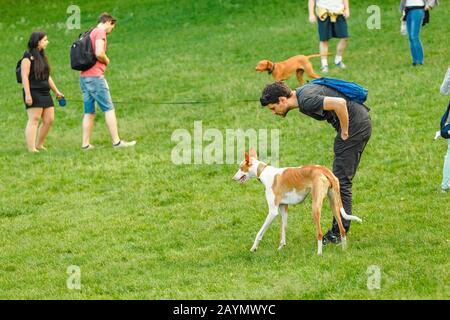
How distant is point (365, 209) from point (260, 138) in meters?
3.67

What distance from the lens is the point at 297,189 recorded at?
28.8 ft

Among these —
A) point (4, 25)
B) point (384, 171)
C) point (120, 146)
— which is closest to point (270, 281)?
point (384, 171)

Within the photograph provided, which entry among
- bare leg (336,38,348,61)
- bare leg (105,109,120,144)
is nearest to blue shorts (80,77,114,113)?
bare leg (105,109,120,144)

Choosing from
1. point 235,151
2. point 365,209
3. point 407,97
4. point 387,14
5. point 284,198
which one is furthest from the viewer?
point 387,14

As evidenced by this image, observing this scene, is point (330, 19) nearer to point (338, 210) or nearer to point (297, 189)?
point (297, 189)

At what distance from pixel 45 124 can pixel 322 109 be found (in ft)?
22.3

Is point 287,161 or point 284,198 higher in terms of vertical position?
point 284,198

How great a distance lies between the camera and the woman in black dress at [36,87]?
13.8 meters

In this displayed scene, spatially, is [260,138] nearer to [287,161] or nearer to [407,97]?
[287,161]

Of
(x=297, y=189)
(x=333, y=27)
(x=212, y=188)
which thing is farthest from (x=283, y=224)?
(x=333, y=27)

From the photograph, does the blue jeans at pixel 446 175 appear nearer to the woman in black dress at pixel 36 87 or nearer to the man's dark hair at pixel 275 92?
the man's dark hair at pixel 275 92

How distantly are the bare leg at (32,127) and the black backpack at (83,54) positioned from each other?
1.09 meters

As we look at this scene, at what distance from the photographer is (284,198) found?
29.2 ft

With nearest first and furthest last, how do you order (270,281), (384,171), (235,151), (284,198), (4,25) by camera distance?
1. (270,281)
2. (284,198)
3. (384,171)
4. (235,151)
5. (4,25)
